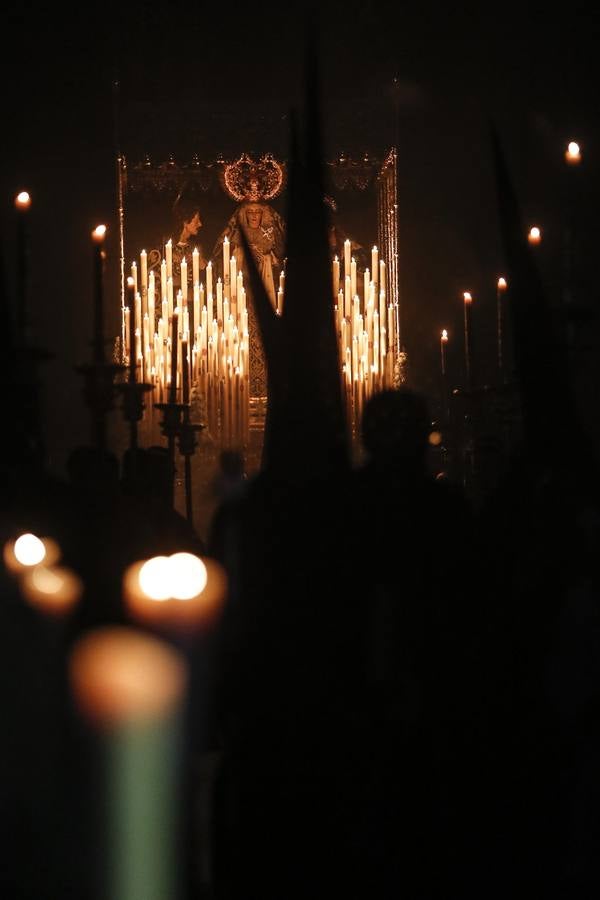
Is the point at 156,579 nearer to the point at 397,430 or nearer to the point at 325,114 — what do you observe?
the point at 397,430

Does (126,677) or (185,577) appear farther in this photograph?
(126,677)

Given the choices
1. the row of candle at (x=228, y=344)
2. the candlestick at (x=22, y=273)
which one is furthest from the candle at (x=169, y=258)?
the candlestick at (x=22, y=273)

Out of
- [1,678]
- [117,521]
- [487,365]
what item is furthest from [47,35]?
[1,678]

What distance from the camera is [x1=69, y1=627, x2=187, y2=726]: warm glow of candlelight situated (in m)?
3.26

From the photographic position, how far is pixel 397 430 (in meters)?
3.23

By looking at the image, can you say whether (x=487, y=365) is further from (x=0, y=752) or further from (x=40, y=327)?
(x=0, y=752)

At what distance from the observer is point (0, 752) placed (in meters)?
3.65

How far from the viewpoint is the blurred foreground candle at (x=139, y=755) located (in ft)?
10.8

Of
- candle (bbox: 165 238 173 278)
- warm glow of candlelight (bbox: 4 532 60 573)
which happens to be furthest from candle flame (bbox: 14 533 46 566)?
candle (bbox: 165 238 173 278)

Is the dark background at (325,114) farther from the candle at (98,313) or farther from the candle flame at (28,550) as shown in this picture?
the candle flame at (28,550)

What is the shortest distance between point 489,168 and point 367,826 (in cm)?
821

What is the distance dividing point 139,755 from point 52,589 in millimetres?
657

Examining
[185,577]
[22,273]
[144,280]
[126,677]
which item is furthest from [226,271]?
[185,577]

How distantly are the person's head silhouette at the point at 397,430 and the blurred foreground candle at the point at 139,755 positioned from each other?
655 millimetres
